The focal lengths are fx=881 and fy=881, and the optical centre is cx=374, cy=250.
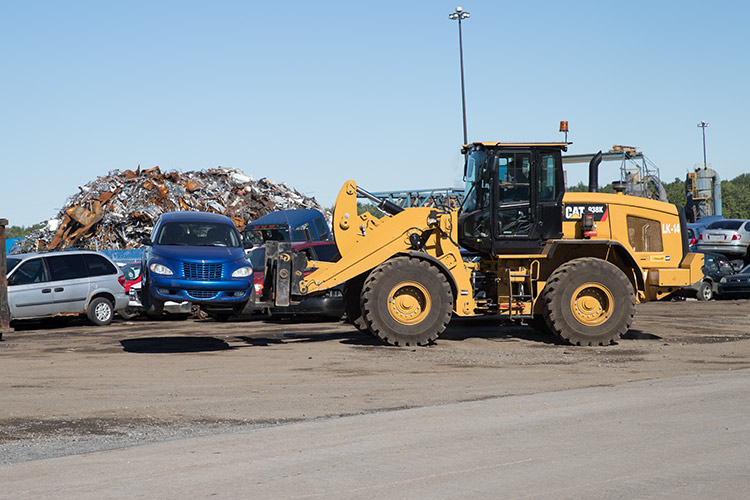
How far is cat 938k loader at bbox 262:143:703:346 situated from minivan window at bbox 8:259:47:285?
25.3 ft

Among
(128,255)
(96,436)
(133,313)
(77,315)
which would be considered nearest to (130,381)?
(96,436)

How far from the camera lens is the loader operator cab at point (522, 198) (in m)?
14.8

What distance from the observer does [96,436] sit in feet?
26.1

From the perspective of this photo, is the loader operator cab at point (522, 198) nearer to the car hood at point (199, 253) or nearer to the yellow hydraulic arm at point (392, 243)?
the yellow hydraulic arm at point (392, 243)

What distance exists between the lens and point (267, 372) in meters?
12.0

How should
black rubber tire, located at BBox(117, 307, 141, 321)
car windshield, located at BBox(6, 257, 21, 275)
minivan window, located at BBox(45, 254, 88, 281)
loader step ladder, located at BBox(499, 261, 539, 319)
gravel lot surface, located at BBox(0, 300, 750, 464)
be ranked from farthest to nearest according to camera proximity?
black rubber tire, located at BBox(117, 307, 141, 321) < minivan window, located at BBox(45, 254, 88, 281) < car windshield, located at BBox(6, 257, 21, 275) < loader step ladder, located at BBox(499, 261, 539, 319) < gravel lot surface, located at BBox(0, 300, 750, 464)

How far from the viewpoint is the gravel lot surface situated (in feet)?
28.3

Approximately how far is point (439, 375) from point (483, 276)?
13.6 ft

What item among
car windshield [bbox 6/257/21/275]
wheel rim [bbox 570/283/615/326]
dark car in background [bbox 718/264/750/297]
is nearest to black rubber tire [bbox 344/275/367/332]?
wheel rim [bbox 570/283/615/326]

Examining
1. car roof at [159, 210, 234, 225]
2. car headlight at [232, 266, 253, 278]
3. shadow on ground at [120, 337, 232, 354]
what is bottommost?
shadow on ground at [120, 337, 232, 354]

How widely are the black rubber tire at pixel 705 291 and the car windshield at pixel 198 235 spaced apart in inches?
678

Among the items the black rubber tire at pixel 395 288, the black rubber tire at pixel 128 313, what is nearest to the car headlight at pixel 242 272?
the black rubber tire at pixel 395 288

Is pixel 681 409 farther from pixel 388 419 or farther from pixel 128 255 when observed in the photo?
pixel 128 255

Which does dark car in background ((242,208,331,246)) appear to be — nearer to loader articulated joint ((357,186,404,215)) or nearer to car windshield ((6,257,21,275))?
car windshield ((6,257,21,275))
